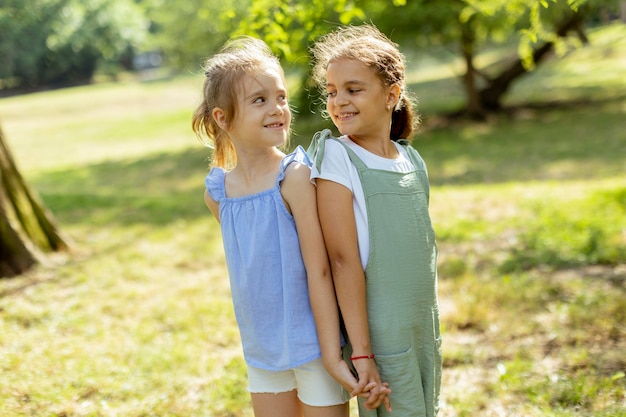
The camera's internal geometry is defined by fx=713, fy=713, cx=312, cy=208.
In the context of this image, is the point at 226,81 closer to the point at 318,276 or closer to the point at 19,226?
the point at 318,276

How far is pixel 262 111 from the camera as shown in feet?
6.72

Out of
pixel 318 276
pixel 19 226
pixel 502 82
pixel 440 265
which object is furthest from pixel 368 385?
pixel 502 82

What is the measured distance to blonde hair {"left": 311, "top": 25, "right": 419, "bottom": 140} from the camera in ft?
6.48

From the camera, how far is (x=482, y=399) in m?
3.20

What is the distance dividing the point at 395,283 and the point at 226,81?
29.8 inches

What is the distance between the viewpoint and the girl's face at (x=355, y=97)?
1.97 m

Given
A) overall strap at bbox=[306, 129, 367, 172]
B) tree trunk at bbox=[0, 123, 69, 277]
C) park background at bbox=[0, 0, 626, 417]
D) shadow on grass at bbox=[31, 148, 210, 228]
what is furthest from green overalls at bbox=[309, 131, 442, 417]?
shadow on grass at bbox=[31, 148, 210, 228]

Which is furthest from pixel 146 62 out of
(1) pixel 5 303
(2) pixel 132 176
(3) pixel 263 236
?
(3) pixel 263 236

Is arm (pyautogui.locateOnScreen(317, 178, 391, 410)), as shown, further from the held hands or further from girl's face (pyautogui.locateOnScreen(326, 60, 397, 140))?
girl's face (pyautogui.locateOnScreen(326, 60, 397, 140))

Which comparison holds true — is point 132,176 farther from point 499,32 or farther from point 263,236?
point 263,236

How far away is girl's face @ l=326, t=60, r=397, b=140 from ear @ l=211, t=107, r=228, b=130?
32 centimetres

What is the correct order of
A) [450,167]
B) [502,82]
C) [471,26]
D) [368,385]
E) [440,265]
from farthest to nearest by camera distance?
1. [502,82]
2. [471,26]
3. [450,167]
4. [440,265]
5. [368,385]

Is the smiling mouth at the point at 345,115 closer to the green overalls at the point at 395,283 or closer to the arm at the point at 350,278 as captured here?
the green overalls at the point at 395,283

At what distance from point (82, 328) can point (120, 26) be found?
828cm
